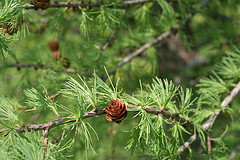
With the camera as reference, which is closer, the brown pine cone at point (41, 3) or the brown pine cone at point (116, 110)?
the brown pine cone at point (116, 110)

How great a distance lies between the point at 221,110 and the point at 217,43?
0.81 metres

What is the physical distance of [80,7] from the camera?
3.23ft

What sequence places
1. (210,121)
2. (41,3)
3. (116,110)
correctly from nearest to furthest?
(116,110), (41,3), (210,121)

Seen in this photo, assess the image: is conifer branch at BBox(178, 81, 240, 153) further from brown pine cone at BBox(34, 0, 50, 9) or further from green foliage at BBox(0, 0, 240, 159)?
brown pine cone at BBox(34, 0, 50, 9)

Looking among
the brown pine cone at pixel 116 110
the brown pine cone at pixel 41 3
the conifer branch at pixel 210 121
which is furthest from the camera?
the conifer branch at pixel 210 121

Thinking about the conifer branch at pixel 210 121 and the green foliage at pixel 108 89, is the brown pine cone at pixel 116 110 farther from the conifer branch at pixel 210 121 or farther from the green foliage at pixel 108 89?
the conifer branch at pixel 210 121

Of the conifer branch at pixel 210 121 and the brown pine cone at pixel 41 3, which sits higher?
the brown pine cone at pixel 41 3

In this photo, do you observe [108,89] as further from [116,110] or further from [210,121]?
[210,121]

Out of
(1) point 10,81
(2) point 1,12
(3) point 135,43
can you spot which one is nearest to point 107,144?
(3) point 135,43

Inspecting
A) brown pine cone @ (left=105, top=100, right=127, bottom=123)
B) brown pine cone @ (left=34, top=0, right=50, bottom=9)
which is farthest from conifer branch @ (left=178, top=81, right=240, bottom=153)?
brown pine cone @ (left=34, top=0, right=50, bottom=9)

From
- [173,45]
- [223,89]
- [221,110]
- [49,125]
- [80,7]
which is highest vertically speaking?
[173,45]

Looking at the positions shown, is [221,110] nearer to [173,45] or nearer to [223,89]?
[223,89]

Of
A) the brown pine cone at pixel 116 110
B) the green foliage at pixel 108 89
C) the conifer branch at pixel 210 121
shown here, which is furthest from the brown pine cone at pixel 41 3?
the conifer branch at pixel 210 121

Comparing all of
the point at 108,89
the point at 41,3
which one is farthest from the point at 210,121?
the point at 41,3
